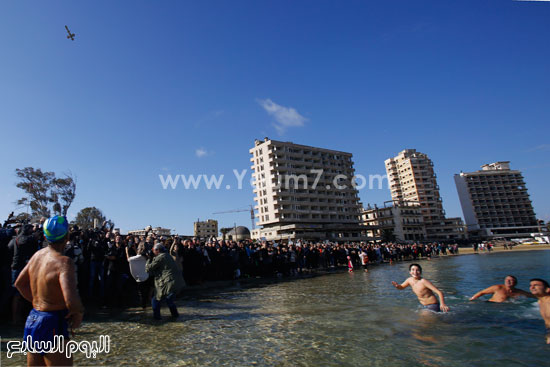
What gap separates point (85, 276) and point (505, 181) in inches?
6594

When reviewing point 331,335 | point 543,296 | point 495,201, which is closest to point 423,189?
point 495,201

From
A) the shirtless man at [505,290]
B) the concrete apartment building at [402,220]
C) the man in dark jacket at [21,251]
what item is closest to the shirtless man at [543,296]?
the shirtless man at [505,290]

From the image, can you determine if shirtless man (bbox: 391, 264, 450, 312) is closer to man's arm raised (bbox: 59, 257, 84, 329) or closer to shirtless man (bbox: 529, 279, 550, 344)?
shirtless man (bbox: 529, 279, 550, 344)

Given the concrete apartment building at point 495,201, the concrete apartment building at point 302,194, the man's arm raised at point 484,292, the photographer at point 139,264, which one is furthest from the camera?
the concrete apartment building at point 495,201

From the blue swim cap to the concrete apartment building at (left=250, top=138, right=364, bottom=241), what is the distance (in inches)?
2687

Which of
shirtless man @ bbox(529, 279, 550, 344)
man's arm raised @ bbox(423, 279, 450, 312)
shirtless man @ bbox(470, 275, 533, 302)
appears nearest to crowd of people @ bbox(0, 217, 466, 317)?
man's arm raised @ bbox(423, 279, 450, 312)

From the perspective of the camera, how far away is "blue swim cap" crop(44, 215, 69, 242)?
3.03 meters

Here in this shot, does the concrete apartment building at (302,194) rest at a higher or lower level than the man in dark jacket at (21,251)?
higher

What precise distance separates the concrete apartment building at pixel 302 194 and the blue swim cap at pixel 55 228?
224ft

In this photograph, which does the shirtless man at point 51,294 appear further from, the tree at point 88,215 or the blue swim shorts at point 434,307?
the tree at point 88,215

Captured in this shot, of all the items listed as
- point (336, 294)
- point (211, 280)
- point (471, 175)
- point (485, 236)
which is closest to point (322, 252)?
point (211, 280)

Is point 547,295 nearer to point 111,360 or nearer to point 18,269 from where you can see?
point 111,360

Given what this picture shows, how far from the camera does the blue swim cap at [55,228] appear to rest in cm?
303

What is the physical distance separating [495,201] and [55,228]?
163 m
